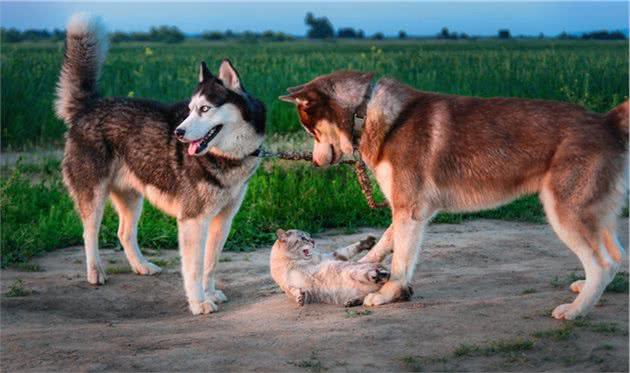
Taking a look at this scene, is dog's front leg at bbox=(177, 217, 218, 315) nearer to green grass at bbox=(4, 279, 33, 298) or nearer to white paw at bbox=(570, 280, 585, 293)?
green grass at bbox=(4, 279, 33, 298)

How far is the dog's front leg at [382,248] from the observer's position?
22.9 feet

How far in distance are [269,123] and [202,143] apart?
29.2 feet

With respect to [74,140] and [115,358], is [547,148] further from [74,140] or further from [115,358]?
[74,140]

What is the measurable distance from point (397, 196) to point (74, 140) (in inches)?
128

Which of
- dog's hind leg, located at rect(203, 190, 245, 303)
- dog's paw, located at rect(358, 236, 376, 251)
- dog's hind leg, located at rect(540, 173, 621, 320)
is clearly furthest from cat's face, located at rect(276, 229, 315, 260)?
dog's hind leg, located at rect(540, 173, 621, 320)

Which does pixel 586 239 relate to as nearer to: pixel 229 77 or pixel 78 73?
pixel 229 77

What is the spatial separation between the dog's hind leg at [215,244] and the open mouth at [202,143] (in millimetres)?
695

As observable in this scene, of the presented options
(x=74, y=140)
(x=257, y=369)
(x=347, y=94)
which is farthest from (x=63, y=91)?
(x=257, y=369)

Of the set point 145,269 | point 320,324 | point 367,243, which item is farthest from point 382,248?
point 145,269

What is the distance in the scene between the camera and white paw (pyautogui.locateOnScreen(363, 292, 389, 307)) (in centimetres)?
661

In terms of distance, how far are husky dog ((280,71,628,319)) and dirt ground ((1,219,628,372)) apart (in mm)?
454

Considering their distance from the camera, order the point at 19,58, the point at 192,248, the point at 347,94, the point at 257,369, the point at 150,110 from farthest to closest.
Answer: the point at 19,58 → the point at 150,110 → the point at 192,248 → the point at 347,94 → the point at 257,369

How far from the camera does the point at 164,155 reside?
7.63 m

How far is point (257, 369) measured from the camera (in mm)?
5312
